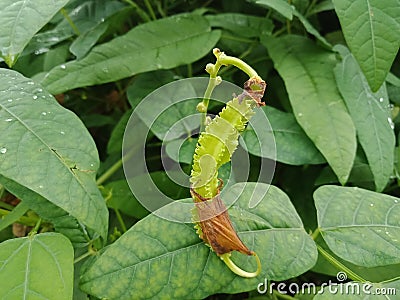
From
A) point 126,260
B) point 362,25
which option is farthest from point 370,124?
point 126,260

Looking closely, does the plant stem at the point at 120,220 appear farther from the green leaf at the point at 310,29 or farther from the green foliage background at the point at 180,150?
the green leaf at the point at 310,29

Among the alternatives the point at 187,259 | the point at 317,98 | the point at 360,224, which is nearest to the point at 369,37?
the point at 317,98

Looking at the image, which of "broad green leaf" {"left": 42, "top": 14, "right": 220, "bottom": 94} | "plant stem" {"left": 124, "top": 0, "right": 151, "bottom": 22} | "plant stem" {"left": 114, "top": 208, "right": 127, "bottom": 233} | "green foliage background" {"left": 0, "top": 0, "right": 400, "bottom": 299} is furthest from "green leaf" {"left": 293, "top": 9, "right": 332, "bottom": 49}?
"plant stem" {"left": 114, "top": 208, "right": 127, "bottom": 233}

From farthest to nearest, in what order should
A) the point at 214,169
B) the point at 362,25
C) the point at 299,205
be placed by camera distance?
the point at 299,205
the point at 362,25
the point at 214,169

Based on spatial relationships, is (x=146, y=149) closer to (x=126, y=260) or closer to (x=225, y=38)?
(x=225, y=38)

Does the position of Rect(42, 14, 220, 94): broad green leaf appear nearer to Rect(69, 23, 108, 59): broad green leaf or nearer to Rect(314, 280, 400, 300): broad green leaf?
Rect(69, 23, 108, 59): broad green leaf

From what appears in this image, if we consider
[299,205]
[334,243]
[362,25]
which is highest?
[362,25]

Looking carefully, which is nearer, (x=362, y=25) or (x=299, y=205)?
(x=362, y=25)
